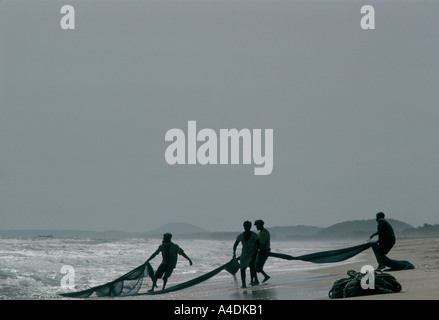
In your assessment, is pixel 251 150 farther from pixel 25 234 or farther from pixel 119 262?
pixel 119 262

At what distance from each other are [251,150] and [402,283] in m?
2.78

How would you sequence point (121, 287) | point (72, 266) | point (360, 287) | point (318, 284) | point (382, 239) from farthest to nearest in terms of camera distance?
point (72, 266), point (318, 284), point (382, 239), point (121, 287), point (360, 287)

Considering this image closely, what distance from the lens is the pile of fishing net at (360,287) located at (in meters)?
10.2

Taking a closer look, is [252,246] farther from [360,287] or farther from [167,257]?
[360,287]

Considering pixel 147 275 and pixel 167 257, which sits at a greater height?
pixel 167 257

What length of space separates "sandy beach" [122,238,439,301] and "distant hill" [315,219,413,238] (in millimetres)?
269

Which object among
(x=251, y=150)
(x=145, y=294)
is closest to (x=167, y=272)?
(x=145, y=294)

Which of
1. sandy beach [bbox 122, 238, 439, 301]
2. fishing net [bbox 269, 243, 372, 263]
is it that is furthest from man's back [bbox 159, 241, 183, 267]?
fishing net [bbox 269, 243, 372, 263]

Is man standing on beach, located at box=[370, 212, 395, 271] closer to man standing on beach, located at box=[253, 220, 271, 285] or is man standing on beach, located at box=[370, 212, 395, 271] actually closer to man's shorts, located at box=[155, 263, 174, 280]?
man standing on beach, located at box=[253, 220, 271, 285]

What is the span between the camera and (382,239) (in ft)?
36.3

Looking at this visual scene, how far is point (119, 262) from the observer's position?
628 inches

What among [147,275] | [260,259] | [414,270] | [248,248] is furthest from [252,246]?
[414,270]

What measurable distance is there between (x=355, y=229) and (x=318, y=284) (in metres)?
1.24
